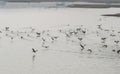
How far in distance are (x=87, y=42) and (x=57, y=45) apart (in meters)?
2.26

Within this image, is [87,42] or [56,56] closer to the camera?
[56,56]

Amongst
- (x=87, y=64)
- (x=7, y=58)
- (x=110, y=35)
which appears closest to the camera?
(x=87, y=64)

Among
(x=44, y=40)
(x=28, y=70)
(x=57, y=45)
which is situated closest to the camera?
(x=28, y=70)

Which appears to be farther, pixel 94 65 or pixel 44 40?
pixel 44 40

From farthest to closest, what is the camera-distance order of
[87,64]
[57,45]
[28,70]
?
[57,45] < [87,64] < [28,70]

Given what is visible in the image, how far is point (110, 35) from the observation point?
25.8m

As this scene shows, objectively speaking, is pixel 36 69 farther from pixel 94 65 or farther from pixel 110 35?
pixel 110 35

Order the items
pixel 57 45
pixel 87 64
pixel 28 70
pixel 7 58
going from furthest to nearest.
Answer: pixel 57 45, pixel 7 58, pixel 87 64, pixel 28 70

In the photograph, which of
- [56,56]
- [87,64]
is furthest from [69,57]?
[87,64]

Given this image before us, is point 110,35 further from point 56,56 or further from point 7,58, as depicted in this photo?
point 7,58

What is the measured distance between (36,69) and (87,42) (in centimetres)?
782

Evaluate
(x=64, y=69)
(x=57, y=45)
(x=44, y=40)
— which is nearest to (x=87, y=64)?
(x=64, y=69)

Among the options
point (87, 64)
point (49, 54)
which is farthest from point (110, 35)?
point (87, 64)

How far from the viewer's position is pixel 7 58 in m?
17.6
